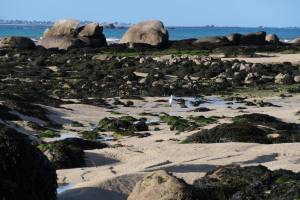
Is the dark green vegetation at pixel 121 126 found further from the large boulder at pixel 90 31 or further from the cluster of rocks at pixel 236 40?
the large boulder at pixel 90 31

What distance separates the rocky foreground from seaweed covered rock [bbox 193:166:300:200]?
0.02 metres

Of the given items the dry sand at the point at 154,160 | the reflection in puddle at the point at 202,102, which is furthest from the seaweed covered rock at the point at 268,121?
the reflection in puddle at the point at 202,102

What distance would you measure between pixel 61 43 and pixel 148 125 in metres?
36.5

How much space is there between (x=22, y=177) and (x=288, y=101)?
64.5 ft

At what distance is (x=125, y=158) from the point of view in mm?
11578

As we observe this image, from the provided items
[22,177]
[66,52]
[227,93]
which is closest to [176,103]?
[227,93]

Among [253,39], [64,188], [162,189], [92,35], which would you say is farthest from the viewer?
[253,39]

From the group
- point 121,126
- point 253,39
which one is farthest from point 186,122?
point 253,39

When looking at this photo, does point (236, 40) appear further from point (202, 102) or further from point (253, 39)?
point (202, 102)

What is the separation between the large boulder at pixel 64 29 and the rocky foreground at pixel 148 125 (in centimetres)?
611

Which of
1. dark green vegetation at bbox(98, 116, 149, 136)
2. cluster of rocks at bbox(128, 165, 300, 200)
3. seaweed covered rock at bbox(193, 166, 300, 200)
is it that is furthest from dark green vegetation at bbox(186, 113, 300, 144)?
cluster of rocks at bbox(128, 165, 300, 200)

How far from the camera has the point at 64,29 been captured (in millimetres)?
55531

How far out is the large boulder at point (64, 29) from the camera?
5494 centimetres

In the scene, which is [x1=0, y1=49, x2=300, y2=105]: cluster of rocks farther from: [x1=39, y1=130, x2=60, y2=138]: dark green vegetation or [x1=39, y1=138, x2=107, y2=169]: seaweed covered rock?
[x1=39, y1=138, x2=107, y2=169]: seaweed covered rock
